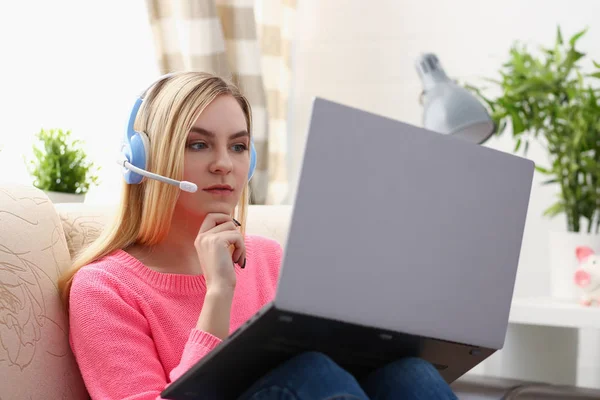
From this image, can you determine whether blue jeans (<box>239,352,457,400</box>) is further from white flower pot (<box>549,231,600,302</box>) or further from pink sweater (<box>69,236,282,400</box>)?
white flower pot (<box>549,231,600,302</box>)

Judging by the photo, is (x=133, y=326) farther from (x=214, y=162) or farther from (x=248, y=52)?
(x=248, y=52)

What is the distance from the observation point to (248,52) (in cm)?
236

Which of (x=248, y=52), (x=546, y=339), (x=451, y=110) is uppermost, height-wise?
(x=248, y=52)

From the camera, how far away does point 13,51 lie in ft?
6.93

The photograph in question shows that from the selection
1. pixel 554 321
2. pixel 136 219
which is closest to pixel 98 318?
pixel 136 219

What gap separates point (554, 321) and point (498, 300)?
2.95 feet

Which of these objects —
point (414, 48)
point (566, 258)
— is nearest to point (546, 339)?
point (566, 258)

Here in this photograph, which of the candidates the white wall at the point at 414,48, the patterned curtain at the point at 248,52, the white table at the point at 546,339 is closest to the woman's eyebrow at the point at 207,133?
the white table at the point at 546,339

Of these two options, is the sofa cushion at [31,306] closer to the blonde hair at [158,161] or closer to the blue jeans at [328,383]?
the blonde hair at [158,161]

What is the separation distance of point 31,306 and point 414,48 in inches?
71.4

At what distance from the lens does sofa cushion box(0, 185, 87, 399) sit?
103 cm

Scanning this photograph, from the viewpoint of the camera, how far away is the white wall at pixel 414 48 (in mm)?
2473

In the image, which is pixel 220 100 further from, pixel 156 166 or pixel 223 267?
pixel 223 267

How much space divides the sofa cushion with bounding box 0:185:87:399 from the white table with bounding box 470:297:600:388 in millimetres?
1055
